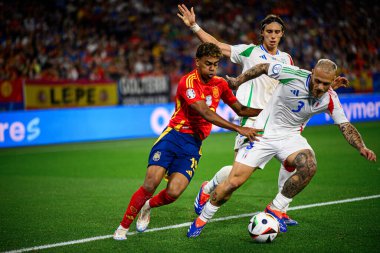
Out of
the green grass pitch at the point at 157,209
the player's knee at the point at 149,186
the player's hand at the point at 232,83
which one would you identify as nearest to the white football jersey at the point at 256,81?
→ the player's hand at the point at 232,83

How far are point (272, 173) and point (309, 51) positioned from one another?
15.3m

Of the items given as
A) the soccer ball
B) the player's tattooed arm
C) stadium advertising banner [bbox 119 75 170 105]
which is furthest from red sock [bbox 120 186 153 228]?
stadium advertising banner [bbox 119 75 170 105]

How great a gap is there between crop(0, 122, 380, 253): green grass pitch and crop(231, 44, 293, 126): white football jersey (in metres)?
Result: 1.41

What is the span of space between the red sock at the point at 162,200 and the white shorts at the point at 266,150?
847 millimetres

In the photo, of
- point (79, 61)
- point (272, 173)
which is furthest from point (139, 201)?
point (79, 61)

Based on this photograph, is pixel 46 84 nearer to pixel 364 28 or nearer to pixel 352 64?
pixel 352 64

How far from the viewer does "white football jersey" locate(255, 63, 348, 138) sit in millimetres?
6125

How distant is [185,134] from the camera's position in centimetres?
632

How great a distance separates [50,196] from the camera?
8680 mm

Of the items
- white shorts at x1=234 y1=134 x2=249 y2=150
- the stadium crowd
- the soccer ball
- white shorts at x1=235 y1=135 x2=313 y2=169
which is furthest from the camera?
the stadium crowd

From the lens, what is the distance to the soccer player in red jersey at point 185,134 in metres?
6.04

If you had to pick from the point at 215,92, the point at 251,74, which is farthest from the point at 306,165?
the point at 215,92

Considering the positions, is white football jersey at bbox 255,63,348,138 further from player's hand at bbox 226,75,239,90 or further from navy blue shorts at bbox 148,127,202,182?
navy blue shorts at bbox 148,127,202,182

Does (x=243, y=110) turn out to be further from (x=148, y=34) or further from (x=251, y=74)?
(x=148, y=34)
